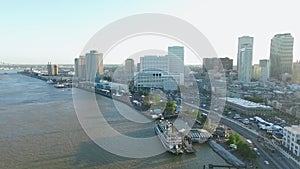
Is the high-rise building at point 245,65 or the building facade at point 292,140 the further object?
the high-rise building at point 245,65

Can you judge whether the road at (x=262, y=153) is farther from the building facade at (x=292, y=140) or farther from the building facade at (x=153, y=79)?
the building facade at (x=153, y=79)

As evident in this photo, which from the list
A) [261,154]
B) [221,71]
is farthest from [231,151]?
[221,71]

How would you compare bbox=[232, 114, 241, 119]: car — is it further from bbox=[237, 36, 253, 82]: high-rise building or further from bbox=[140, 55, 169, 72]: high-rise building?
bbox=[237, 36, 253, 82]: high-rise building

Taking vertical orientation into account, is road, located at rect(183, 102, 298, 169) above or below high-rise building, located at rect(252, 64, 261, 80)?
below

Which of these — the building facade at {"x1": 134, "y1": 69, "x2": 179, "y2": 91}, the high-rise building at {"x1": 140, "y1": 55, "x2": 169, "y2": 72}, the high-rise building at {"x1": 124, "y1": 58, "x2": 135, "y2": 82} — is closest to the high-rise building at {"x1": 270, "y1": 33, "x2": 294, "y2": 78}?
the high-rise building at {"x1": 140, "y1": 55, "x2": 169, "y2": 72}

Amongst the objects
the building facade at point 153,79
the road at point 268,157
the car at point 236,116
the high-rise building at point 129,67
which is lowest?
Result: the road at point 268,157

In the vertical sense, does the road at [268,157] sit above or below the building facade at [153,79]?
below

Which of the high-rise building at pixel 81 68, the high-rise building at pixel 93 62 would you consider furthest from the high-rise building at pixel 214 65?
the high-rise building at pixel 81 68
